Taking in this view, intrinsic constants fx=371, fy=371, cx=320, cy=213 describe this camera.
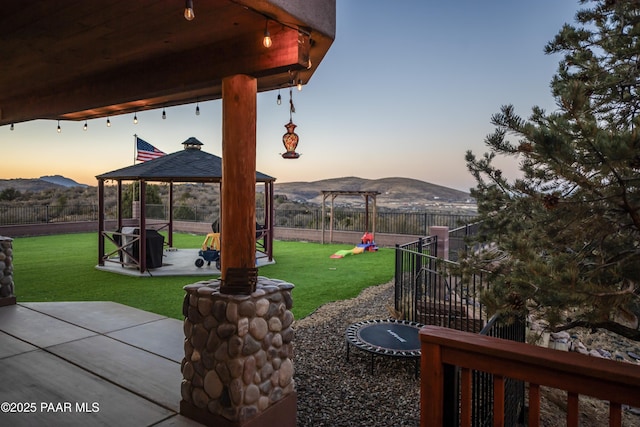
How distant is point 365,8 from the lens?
1158cm

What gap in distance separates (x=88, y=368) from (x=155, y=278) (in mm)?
5532

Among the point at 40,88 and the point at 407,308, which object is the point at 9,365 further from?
the point at 407,308

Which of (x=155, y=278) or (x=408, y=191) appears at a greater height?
(x=408, y=191)

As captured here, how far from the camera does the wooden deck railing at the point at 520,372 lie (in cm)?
136

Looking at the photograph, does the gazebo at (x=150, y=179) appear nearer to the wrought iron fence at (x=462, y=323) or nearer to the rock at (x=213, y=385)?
the wrought iron fence at (x=462, y=323)

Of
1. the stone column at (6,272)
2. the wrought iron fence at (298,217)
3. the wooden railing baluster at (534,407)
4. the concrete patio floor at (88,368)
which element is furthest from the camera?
the wrought iron fence at (298,217)

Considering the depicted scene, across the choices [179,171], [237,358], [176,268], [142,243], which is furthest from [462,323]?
[179,171]

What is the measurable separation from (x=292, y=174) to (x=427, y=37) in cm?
1529

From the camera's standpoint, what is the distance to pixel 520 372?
155 centimetres

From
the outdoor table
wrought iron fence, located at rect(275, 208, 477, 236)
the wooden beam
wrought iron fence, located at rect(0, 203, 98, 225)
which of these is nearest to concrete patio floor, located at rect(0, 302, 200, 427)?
the outdoor table

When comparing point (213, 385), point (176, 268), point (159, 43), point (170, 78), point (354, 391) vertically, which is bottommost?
point (354, 391)

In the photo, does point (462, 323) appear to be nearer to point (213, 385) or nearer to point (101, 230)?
point (213, 385)

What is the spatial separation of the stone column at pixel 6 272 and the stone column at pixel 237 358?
14.5 feet

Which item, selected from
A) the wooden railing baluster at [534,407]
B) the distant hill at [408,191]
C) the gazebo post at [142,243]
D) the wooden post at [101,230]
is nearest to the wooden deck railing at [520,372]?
the wooden railing baluster at [534,407]
